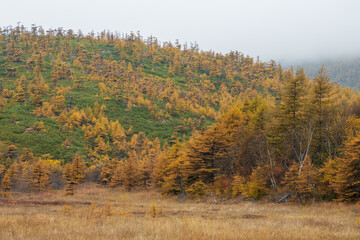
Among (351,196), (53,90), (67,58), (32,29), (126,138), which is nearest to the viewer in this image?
(351,196)

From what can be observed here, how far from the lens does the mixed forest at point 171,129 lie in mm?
24656

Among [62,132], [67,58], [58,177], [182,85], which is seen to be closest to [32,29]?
[67,58]

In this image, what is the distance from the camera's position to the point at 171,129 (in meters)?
101

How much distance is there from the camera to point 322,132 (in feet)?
84.1

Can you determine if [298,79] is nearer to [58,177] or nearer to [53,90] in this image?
[58,177]

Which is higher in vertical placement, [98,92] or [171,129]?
[98,92]

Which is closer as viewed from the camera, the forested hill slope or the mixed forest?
the mixed forest

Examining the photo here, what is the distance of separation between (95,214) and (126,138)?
259ft

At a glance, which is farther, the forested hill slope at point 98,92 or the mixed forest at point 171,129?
the forested hill slope at point 98,92

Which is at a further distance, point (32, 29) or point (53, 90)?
point (32, 29)

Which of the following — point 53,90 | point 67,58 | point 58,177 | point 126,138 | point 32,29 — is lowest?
point 58,177

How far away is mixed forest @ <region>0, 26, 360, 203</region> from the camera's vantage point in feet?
80.9

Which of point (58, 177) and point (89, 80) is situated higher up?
point (89, 80)

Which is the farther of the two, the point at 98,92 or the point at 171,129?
the point at 98,92
